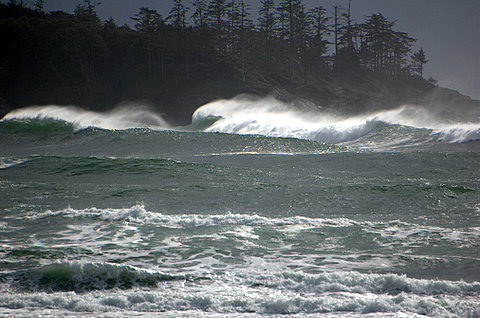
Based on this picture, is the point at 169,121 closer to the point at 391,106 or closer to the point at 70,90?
the point at 70,90

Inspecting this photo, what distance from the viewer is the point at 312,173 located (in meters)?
11.1

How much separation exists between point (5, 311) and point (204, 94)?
4667 cm

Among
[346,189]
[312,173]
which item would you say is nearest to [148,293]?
[346,189]

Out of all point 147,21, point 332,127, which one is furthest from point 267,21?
point 332,127

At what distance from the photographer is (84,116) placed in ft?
97.1

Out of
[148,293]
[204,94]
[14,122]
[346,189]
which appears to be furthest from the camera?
[204,94]

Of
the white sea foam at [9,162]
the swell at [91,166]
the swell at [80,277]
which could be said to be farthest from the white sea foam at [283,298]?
the white sea foam at [9,162]

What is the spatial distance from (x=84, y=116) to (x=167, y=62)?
30.1m

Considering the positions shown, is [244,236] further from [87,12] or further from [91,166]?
[87,12]

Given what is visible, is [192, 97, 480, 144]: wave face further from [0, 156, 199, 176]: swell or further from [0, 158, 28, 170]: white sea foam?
[0, 158, 28, 170]: white sea foam

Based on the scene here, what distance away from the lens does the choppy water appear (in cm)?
377

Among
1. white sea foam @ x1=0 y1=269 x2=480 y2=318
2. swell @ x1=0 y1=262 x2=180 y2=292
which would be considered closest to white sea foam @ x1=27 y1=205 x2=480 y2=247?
white sea foam @ x1=0 y1=269 x2=480 y2=318

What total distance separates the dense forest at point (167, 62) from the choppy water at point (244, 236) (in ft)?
120

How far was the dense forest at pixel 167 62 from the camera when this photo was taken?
50.9 m
